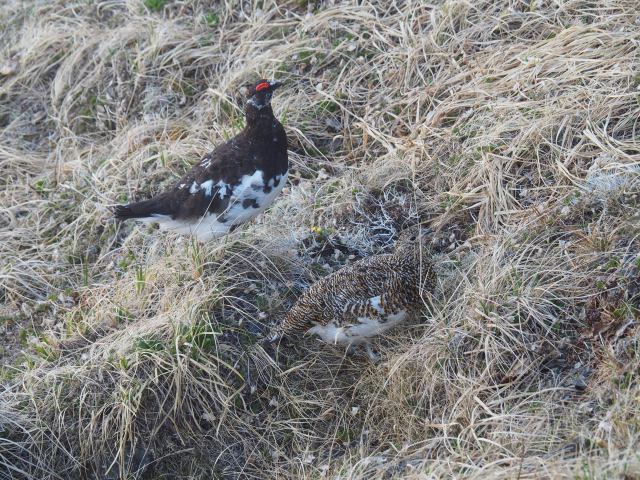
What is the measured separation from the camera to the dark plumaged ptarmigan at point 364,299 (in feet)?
14.8

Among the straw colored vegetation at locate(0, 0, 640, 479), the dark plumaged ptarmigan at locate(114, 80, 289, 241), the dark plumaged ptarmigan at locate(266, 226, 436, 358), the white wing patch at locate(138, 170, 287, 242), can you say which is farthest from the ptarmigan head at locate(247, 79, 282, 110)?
the dark plumaged ptarmigan at locate(266, 226, 436, 358)

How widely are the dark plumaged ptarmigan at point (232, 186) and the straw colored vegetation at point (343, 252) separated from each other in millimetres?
252

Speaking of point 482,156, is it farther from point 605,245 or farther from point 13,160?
point 13,160

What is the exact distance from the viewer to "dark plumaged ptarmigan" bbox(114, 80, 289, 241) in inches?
215

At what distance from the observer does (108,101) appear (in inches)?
296

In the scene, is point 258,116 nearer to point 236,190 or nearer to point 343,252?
point 236,190

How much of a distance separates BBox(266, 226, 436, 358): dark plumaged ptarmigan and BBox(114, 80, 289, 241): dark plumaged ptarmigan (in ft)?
3.32

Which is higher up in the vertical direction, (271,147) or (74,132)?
(271,147)

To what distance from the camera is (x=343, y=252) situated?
5.38 m

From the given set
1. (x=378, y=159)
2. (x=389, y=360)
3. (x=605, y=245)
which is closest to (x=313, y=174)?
(x=378, y=159)

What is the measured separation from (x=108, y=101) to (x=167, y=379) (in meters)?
3.55

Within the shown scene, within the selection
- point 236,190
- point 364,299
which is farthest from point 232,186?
point 364,299

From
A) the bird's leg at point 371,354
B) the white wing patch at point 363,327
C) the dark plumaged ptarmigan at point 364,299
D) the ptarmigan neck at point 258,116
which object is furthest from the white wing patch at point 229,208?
the bird's leg at point 371,354

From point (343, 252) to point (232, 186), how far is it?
800 mm
